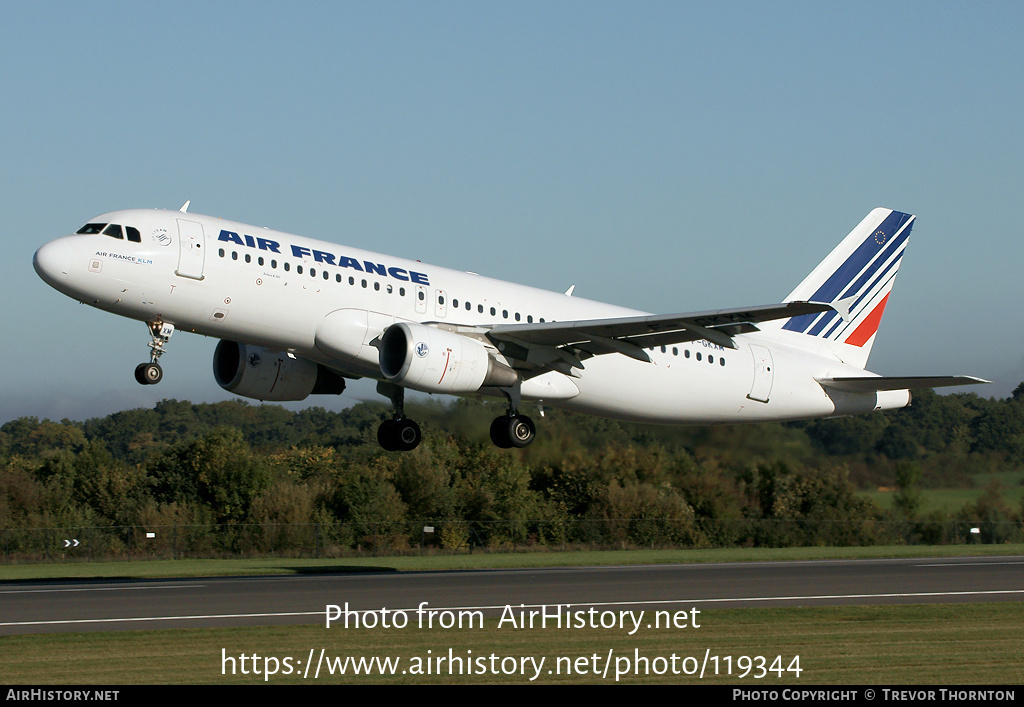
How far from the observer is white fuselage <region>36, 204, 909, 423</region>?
1061 inches

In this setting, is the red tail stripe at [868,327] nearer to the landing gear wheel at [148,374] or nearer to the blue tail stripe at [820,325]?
the blue tail stripe at [820,325]

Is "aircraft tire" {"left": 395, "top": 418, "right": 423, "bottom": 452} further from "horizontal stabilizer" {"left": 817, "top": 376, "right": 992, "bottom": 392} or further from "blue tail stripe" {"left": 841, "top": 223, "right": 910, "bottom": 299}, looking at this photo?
"blue tail stripe" {"left": 841, "top": 223, "right": 910, "bottom": 299}

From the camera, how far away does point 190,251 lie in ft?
89.8

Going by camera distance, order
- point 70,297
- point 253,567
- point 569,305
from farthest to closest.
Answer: point 253,567 → point 569,305 → point 70,297

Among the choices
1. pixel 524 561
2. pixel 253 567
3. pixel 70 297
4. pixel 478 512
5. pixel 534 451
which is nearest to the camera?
pixel 70 297

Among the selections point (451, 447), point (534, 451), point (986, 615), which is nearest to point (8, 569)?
point (451, 447)

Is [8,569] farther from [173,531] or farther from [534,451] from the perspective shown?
[534,451]

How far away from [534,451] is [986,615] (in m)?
17.5

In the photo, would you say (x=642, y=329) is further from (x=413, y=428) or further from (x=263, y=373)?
(x=263, y=373)

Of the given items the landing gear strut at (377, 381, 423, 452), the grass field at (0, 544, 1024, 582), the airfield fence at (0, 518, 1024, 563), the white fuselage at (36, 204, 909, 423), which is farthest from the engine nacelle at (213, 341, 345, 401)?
the airfield fence at (0, 518, 1024, 563)

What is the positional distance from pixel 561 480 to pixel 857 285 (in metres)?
15.1

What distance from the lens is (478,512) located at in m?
60.1

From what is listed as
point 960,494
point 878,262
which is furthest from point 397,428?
point 960,494

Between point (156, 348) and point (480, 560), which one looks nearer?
point (156, 348)
